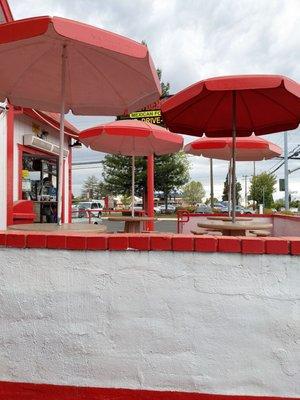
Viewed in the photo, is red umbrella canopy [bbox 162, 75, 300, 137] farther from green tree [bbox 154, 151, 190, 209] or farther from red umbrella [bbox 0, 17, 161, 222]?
green tree [bbox 154, 151, 190, 209]

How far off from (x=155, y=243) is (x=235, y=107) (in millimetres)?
3036

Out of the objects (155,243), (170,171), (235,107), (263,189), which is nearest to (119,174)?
(170,171)

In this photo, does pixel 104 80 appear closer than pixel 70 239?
No

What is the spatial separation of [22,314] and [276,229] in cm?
870

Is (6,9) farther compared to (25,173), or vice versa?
(25,173)

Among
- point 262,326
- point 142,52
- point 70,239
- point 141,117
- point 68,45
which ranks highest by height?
point 141,117

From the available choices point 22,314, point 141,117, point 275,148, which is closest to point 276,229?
point 275,148

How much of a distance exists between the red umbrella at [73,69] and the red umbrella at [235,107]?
0.53 m

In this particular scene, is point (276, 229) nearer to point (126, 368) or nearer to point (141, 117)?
point (141, 117)

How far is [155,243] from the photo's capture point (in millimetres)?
2615

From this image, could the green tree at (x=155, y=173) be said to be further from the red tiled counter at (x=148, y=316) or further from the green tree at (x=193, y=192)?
the green tree at (x=193, y=192)

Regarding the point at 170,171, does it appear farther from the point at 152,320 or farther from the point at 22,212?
the point at 152,320

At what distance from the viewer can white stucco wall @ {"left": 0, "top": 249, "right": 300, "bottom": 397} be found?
2562mm

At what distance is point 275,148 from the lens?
30.3 ft
